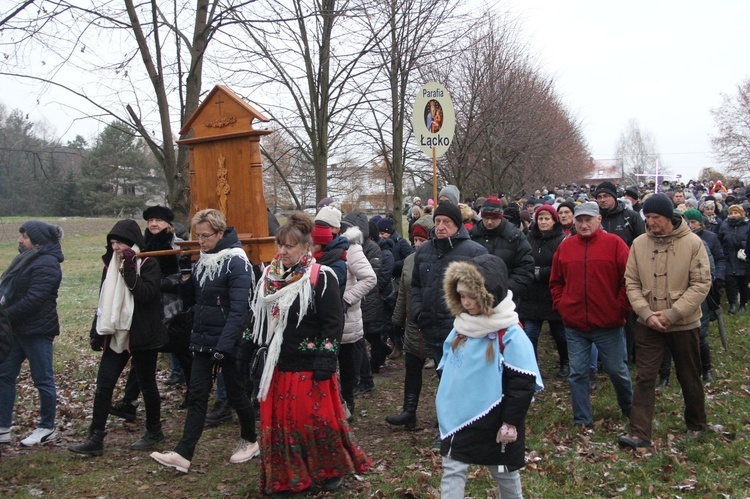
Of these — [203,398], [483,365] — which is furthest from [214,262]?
[483,365]

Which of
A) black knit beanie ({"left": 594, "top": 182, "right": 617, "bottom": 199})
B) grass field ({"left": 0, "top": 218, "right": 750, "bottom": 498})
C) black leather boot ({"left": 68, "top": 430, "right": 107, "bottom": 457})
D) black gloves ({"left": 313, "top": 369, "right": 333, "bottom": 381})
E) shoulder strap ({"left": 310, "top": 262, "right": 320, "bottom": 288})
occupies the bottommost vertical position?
grass field ({"left": 0, "top": 218, "right": 750, "bottom": 498})

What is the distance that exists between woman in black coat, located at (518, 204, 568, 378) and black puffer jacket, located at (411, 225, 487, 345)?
2179 mm

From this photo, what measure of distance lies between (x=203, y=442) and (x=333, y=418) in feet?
6.59

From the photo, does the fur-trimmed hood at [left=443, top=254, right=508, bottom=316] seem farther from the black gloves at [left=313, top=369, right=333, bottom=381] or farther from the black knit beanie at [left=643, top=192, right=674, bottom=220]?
the black knit beanie at [left=643, top=192, right=674, bottom=220]

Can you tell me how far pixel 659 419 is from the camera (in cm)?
650

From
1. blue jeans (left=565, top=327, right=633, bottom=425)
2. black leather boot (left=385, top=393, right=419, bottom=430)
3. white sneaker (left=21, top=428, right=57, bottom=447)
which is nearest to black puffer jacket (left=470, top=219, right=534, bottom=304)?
blue jeans (left=565, top=327, right=633, bottom=425)

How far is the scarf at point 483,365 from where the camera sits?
13.2 ft

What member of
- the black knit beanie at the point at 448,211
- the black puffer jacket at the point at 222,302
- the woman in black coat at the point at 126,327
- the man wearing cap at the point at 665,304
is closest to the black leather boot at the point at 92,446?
the woman in black coat at the point at 126,327

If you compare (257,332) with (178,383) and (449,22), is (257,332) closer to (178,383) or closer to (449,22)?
(178,383)

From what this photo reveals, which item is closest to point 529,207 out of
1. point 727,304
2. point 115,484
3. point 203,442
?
point 727,304

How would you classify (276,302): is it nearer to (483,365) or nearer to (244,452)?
(244,452)

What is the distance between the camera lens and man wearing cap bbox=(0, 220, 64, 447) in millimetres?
6383

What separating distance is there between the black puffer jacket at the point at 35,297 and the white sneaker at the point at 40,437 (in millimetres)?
950

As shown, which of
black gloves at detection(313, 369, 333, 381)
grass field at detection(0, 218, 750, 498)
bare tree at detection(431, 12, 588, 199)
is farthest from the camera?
bare tree at detection(431, 12, 588, 199)
